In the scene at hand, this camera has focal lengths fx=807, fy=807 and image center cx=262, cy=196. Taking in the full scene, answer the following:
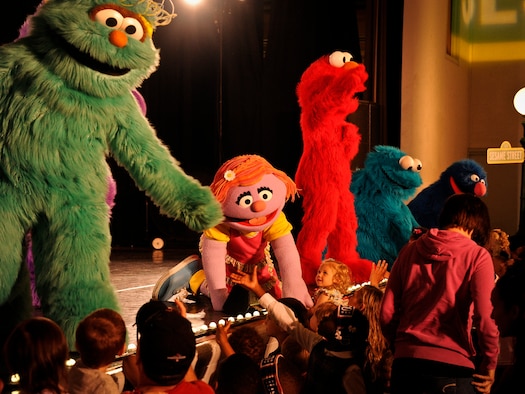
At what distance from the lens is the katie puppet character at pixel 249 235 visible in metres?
4.12

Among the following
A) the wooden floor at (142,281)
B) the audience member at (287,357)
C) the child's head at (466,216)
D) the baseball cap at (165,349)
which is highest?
the child's head at (466,216)

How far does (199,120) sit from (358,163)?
5.65 ft

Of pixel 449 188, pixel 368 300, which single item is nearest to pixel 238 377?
pixel 368 300

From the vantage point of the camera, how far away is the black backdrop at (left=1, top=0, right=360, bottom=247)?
7715 mm

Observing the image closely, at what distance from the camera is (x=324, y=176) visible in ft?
16.6

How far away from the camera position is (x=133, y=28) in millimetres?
3223

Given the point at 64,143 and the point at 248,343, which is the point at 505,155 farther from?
the point at 64,143

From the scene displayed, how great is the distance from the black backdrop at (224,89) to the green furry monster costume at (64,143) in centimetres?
440

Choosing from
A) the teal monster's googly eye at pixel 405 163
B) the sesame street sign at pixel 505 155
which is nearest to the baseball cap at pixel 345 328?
the teal monster's googly eye at pixel 405 163

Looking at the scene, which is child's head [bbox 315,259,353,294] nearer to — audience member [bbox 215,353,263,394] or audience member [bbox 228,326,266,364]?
audience member [bbox 228,326,266,364]

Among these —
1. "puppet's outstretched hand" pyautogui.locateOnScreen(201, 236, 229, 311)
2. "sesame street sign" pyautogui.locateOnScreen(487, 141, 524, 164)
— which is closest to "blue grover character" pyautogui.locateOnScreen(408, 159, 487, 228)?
"puppet's outstretched hand" pyautogui.locateOnScreen(201, 236, 229, 311)

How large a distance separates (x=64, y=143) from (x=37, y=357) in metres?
1.15

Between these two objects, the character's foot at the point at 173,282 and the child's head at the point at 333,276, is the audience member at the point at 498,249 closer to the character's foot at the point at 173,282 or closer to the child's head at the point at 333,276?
the child's head at the point at 333,276

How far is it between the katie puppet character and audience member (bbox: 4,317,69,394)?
191 cm
